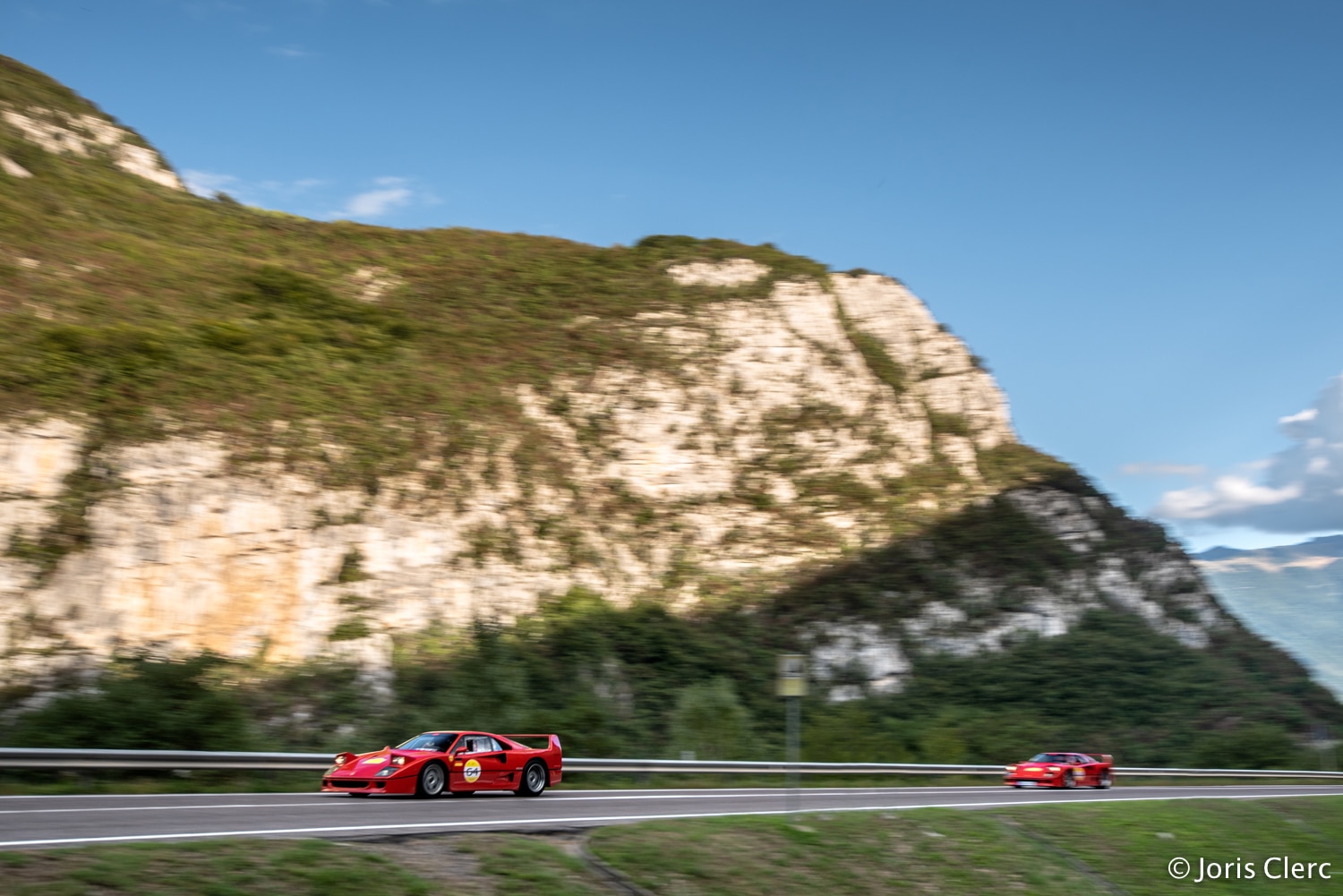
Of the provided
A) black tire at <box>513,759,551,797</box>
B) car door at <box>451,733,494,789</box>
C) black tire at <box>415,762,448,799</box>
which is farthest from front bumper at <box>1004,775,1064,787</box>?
black tire at <box>415,762,448,799</box>

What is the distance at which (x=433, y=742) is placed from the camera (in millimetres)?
19656

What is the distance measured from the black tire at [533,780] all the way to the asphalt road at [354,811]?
0.22 metres

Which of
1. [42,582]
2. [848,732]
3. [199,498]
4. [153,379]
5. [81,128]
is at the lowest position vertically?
[848,732]

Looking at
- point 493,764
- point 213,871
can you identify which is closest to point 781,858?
point 493,764

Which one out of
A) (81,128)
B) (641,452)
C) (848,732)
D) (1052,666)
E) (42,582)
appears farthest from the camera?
(81,128)

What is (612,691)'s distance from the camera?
4591 cm

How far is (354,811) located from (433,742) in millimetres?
3742

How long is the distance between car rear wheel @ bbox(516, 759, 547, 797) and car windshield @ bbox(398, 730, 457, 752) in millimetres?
1804

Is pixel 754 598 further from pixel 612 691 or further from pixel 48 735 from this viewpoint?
pixel 48 735

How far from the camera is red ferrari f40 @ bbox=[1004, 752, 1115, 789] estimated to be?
3238 centimetres

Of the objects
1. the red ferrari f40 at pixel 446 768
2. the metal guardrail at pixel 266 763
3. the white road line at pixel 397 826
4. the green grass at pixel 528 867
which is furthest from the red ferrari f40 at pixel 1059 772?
the green grass at pixel 528 867

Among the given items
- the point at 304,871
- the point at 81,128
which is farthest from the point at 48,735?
the point at 81,128

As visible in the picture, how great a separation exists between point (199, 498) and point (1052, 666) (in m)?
40.8

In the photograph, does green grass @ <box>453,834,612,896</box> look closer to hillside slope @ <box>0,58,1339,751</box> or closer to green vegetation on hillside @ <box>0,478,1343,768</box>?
green vegetation on hillside @ <box>0,478,1343,768</box>
